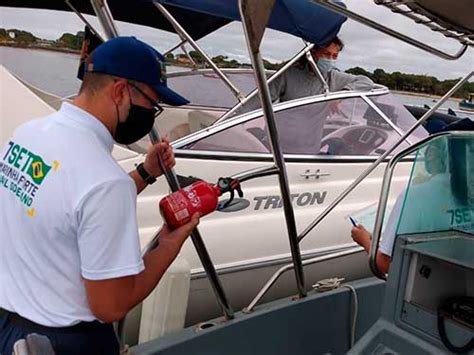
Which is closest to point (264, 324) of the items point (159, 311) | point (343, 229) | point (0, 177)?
point (159, 311)

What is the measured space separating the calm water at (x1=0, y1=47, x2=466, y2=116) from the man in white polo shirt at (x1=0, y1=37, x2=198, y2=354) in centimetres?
202

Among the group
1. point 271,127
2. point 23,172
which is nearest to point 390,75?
point 271,127

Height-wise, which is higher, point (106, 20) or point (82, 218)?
point (106, 20)

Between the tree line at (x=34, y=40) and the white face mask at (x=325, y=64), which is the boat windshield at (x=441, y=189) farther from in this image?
the tree line at (x=34, y=40)

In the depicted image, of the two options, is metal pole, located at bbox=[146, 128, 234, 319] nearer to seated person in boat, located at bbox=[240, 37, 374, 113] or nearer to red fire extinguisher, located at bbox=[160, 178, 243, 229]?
red fire extinguisher, located at bbox=[160, 178, 243, 229]

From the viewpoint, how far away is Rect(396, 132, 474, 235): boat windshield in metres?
2.00

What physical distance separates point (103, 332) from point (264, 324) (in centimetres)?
92

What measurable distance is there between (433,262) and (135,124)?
1.17 metres

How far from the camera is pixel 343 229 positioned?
146 inches

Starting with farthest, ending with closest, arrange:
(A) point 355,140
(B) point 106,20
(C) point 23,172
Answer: (A) point 355,140 → (B) point 106,20 → (C) point 23,172

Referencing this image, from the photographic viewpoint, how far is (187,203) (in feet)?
5.48

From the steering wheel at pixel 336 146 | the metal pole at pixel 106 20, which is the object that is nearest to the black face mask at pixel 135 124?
the metal pole at pixel 106 20

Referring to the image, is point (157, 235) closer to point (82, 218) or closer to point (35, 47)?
point (82, 218)

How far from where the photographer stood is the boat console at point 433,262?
5.90ft
